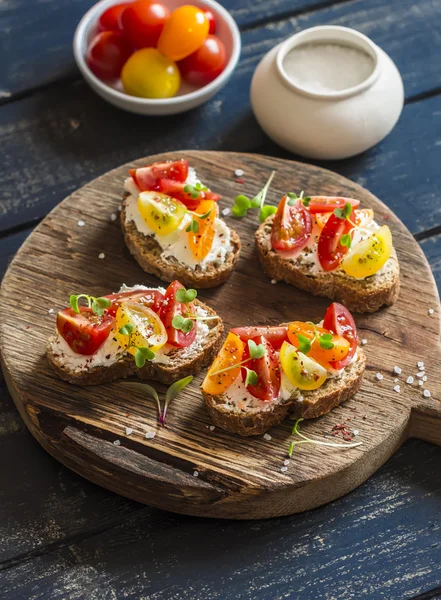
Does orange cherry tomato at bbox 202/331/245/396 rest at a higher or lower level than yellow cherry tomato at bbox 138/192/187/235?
lower

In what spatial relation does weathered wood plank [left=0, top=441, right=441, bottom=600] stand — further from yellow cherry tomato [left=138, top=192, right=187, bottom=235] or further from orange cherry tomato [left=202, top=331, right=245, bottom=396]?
yellow cherry tomato [left=138, top=192, right=187, bottom=235]

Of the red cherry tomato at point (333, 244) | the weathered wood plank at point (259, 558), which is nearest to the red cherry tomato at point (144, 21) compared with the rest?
the red cherry tomato at point (333, 244)

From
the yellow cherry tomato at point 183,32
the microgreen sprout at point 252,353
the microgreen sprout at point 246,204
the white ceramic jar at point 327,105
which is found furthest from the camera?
the yellow cherry tomato at point 183,32

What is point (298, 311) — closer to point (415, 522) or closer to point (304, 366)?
point (304, 366)

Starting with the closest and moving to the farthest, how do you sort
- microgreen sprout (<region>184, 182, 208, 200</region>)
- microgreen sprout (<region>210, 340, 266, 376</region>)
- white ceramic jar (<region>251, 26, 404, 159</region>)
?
microgreen sprout (<region>210, 340, 266, 376</region>) → microgreen sprout (<region>184, 182, 208, 200</region>) → white ceramic jar (<region>251, 26, 404, 159</region>)

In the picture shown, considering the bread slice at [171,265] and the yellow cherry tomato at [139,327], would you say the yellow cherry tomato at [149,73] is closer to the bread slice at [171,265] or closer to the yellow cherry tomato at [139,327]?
the bread slice at [171,265]

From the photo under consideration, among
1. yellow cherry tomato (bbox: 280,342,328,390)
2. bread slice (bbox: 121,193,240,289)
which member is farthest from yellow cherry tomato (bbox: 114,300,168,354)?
yellow cherry tomato (bbox: 280,342,328,390)
